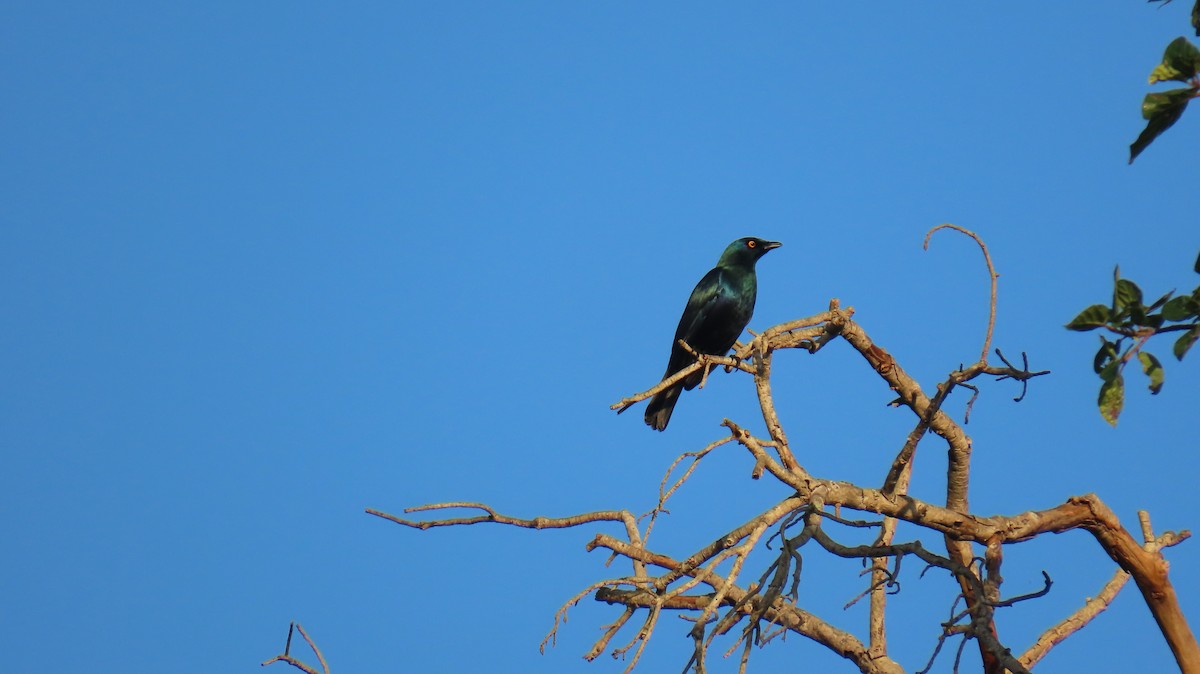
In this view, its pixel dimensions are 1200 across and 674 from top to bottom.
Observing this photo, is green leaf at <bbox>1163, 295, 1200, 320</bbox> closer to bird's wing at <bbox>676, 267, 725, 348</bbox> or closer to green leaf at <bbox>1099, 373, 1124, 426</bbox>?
green leaf at <bbox>1099, 373, 1124, 426</bbox>

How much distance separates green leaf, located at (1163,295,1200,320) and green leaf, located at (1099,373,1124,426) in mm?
195

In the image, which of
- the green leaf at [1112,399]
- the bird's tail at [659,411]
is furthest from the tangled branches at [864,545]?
the bird's tail at [659,411]

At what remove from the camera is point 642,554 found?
452cm

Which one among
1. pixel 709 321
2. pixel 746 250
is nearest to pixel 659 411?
pixel 709 321

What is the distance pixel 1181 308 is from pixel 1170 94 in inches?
17.9

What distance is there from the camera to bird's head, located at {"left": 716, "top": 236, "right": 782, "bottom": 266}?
9906 millimetres

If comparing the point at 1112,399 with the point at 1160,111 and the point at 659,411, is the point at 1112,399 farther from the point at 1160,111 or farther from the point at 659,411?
the point at 659,411

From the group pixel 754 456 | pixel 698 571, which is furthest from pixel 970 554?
pixel 698 571

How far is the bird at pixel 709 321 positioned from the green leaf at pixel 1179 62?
22.1ft

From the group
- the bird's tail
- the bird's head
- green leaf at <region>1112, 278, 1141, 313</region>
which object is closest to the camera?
green leaf at <region>1112, 278, 1141, 313</region>

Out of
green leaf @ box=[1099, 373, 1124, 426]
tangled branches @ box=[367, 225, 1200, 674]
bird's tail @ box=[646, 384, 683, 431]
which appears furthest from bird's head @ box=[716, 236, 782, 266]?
green leaf @ box=[1099, 373, 1124, 426]

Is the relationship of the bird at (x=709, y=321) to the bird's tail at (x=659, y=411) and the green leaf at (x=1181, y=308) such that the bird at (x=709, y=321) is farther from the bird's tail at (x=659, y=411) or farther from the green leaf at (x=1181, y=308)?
the green leaf at (x=1181, y=308)

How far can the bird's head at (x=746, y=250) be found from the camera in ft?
32.5

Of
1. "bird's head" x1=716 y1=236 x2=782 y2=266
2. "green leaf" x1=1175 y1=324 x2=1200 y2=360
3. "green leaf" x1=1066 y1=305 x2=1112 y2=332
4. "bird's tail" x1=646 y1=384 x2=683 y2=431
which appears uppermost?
"bird's head" x1=716 y1=236 x2=782 y2=266
